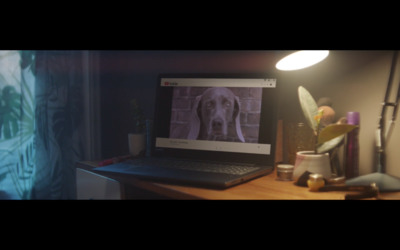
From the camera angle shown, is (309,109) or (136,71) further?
(136,71)

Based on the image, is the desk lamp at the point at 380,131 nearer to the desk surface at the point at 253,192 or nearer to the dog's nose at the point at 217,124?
the desk surface at the point at 253,192

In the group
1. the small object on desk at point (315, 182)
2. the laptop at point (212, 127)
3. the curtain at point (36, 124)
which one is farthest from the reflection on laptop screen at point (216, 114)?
the curtain at point (36, 124)

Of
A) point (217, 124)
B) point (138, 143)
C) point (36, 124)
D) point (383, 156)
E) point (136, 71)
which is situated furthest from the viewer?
point (136, 71)

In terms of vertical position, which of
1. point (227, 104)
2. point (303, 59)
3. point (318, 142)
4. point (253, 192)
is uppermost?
point (303, 59)

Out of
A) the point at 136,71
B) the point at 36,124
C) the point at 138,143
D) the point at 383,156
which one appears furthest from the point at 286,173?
the point at 36,124

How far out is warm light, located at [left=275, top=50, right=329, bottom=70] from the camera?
37.1 inches

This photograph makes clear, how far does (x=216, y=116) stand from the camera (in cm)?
111

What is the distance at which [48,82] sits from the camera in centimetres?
144

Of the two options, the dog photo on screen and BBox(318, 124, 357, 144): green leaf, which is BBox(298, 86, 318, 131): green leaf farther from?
the dog photo on screen

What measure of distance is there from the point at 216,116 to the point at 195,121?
79 millimetres

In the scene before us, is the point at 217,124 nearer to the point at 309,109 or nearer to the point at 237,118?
the point at 237,118

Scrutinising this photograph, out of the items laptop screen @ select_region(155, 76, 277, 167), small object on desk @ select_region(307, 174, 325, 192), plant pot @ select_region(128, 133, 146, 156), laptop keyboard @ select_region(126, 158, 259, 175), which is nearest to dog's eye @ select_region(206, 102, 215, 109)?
laptop screen @ select_region(155, 76, 277, 167)

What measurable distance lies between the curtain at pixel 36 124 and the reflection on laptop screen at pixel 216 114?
0.56 m
